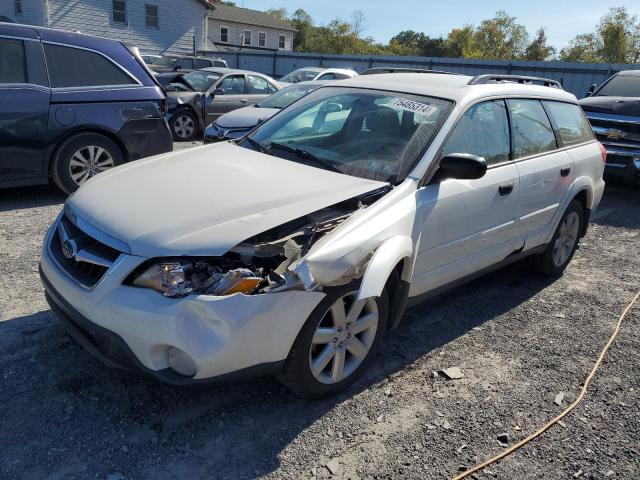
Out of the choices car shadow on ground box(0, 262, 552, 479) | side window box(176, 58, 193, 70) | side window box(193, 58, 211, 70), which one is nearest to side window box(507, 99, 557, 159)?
car shadow on ground box(0, 262, 552, 479)

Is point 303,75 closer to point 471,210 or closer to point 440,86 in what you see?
point 440,86

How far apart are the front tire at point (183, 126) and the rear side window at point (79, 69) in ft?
16.6

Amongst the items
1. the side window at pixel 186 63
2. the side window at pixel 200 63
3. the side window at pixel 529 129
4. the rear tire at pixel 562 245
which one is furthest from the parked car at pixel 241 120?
the side window at pixel 186 63

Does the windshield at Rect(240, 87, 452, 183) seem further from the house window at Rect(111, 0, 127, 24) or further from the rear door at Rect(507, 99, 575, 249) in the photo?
the house window at Rect(111, 0, 127, 24)

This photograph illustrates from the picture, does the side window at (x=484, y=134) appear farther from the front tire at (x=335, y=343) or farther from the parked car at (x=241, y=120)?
the parked car at (x=241, y=120)

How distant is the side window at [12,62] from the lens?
561 cm

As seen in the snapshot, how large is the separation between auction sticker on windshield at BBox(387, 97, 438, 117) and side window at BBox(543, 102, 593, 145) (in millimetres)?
1580

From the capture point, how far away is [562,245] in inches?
202

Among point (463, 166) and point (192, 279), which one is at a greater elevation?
point (463, 166)

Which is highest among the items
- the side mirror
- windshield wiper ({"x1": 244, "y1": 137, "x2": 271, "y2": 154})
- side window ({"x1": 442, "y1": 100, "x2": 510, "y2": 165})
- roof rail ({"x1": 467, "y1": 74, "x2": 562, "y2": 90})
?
roof rail ({"x1": 467, "y1": 74, "x2": 562, "y2": 90})

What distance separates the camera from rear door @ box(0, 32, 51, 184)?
553cm

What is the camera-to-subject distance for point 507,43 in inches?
2450

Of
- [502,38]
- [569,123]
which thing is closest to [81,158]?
[569,123]

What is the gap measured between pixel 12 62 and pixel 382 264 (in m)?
4.99
